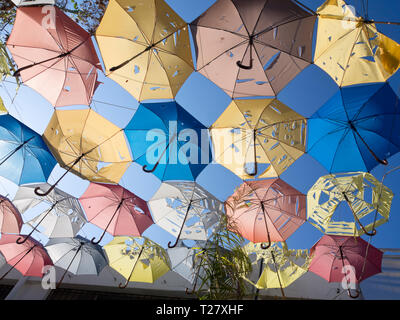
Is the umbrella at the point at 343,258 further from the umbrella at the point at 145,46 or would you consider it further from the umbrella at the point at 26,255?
the umbrella at the point at 26,255

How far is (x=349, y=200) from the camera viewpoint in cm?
615

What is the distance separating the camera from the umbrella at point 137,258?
27.5 ft

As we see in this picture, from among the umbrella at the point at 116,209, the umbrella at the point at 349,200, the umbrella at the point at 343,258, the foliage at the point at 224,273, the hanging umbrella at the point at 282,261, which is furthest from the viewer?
the hanging umbrella at the point at 282,261

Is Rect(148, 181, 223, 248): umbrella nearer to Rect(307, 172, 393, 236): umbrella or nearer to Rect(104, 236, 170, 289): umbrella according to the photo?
Rect(104, 236, 170, 289): umbrella

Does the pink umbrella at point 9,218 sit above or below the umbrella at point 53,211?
below

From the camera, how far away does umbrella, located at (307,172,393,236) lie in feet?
18.8

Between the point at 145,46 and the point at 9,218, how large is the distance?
267 inches

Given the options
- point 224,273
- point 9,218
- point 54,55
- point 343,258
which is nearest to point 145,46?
point 54,55

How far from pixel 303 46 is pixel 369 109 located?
6.07 feet

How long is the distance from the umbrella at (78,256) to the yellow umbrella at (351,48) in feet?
29.0

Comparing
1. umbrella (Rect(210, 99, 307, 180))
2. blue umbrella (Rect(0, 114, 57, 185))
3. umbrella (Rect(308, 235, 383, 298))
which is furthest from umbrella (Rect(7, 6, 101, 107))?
umbrella (Rect(308, 235, 383, 298))

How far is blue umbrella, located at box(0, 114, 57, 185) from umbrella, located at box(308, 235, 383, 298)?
7776mm

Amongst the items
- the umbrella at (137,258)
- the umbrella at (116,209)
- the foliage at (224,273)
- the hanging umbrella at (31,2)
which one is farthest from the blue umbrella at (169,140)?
the umbrella at (137,258)

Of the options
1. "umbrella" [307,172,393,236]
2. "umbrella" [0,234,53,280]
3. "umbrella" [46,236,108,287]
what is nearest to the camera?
"umbrella" [307,172,393,236]
